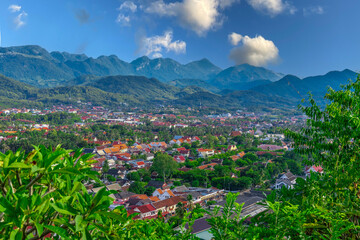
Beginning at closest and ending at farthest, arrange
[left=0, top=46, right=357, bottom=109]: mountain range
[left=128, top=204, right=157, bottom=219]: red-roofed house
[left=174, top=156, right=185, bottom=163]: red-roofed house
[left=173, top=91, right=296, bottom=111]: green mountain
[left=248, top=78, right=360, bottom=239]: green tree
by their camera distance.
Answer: [left=248, top=78, right=360, bottom=239]: green tree < [left=128, top=204, right=157, bottom=219]: red-roofed house < [left=174, top=156, right=185, bottom=163]: red-roofed house < [left=0, top=46, right=357, bottom=109]: mountain range < [left=173, top=91, right=296, bottom=111]: green mountain

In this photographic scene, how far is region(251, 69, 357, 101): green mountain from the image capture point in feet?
467

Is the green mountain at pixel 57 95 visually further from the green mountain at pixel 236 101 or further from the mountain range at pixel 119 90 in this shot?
the green mountain at pixel 236 101

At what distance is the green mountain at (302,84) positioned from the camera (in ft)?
467

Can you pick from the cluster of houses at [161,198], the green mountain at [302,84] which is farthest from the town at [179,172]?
the green mountain at [302,84]

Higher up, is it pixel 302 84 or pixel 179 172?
pixel 302 84

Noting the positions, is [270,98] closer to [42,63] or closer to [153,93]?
[153,93]

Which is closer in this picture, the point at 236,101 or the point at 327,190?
the point at 327,190

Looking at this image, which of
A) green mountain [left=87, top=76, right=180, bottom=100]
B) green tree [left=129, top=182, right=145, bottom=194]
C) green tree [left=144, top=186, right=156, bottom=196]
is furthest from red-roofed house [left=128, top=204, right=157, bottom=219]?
green mountain [left=87, top=76, right=180, bottom=100]

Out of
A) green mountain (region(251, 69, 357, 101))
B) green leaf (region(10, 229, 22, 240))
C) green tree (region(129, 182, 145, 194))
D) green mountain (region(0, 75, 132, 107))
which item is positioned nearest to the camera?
green leaf (region(10, 229, 22, 240))

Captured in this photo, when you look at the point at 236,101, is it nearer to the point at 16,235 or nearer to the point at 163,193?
the point at 163,193

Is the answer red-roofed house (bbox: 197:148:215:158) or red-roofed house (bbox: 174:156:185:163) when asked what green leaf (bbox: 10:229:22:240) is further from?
red-roofed house (bbox: 197:148:215:158)

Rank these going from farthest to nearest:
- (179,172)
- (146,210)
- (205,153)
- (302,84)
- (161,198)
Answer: (302,84)
(205,153)
(179,172)
(161,198)
(146,210)

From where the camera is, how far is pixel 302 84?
155125 mm

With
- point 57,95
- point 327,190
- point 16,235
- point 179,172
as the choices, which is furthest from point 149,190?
point 57,95
